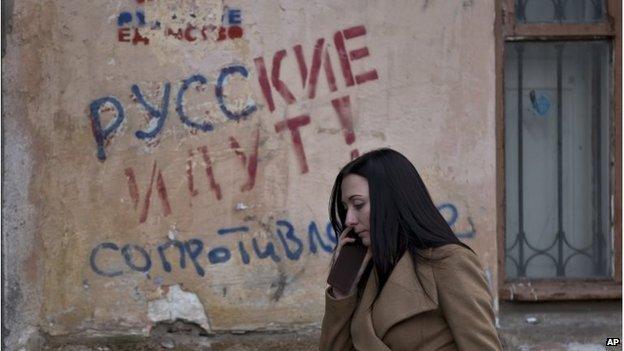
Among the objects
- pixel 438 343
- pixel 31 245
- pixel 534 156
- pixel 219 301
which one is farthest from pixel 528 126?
pixel 438 343

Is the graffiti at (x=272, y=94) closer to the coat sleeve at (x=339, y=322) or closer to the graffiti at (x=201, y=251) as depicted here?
the graffiti at (x=201, y=251)

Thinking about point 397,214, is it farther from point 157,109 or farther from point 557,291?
point 557,291

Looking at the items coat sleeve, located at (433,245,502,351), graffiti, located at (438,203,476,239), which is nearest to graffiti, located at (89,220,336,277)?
graffiti, located at (438,203,476,239)

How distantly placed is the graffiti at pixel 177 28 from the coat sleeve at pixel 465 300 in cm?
303

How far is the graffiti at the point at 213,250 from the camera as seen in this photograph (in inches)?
252

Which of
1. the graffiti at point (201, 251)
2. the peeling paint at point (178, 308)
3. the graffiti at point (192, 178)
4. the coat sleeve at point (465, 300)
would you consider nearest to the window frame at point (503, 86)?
the graffiti at point (201, 251)

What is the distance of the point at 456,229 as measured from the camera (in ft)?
21.4

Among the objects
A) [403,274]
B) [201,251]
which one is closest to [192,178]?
[201,251]

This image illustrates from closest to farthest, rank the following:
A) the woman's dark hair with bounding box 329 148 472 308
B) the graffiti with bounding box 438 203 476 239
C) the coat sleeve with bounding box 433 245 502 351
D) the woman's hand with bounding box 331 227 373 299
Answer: the coat sleeve with bounding box 433 245 502 351
the woman's dark hair with bounding box 329 148 472 308
the woman's hand with bounding box 331 227 373 299
the graffiti with bounding box 438 203 476 239

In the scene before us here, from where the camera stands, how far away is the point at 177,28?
6406mm

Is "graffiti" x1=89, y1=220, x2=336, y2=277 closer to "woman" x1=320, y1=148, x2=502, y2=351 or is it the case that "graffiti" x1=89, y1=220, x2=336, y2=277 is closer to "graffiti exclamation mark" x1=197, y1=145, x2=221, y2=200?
"graffiti exclamation mark" x1=197, y1=145, x2=221, y2=200

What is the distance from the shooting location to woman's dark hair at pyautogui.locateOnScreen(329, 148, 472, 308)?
3686 mm

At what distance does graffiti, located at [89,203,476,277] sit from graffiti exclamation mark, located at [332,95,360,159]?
480 millimetres

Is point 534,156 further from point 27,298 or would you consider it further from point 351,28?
point 27,298
